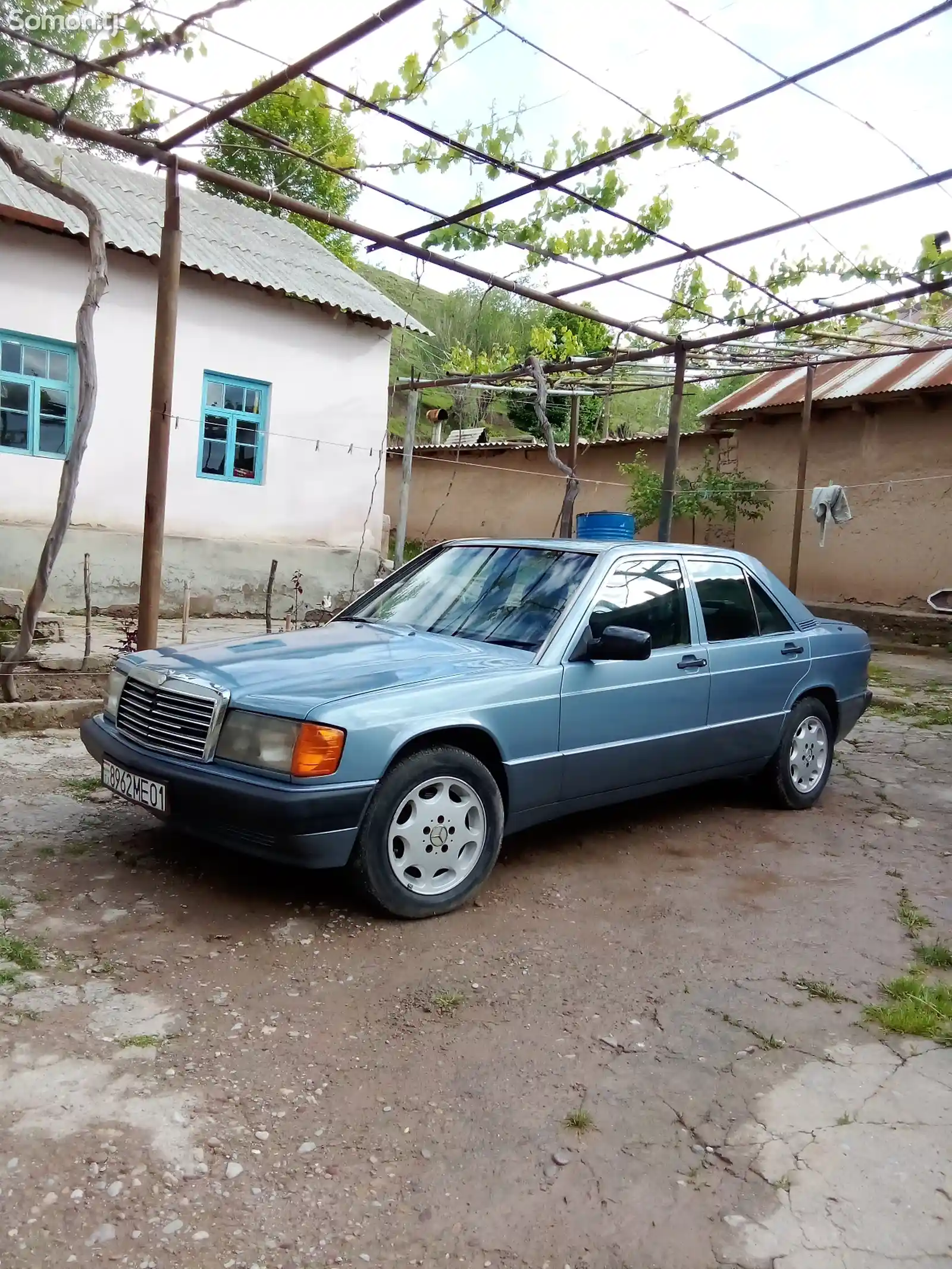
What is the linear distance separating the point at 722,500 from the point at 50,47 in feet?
38.4

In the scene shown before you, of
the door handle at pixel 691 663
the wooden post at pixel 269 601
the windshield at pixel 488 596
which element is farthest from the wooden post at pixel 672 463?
the windshield at pixel 488 596

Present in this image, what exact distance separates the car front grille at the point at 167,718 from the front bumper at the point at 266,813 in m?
0.11

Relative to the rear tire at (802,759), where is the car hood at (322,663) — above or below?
above

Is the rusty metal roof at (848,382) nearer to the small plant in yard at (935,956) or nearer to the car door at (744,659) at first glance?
the car door at (744,659)

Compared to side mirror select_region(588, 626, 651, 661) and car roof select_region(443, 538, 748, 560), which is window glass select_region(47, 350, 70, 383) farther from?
side mirror select_region(588, 626, 651, 661)

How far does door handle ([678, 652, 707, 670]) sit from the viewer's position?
4.68 meters

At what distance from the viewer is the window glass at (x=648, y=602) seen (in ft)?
14.7

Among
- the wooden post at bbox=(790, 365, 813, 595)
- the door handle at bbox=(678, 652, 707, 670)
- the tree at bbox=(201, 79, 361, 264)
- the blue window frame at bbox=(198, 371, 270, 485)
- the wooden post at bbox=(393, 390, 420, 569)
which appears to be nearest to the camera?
the door handle at bbox=(678, 652, 707, 670)

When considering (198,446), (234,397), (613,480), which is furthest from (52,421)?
(613,480)

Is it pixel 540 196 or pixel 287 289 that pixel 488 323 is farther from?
pixel 540 196

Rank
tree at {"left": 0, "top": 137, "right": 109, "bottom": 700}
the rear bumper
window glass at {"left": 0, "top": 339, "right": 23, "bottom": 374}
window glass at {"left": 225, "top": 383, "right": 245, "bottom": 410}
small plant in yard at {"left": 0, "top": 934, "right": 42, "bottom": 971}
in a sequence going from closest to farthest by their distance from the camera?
1. small plant in yard at {"left": 0, "top": 934, "right": 42, "bottom": 971}
2. the rear bumper
3. tree at {"left": 0, "top": 137, "right": 109, "bottom": 700}
4. window glass at {"left": 0, "top": 339, "right": 23, "bottom": 374}
5. window glass at {"left": 225, "top": 383, "right": 245, "bottom": 410}

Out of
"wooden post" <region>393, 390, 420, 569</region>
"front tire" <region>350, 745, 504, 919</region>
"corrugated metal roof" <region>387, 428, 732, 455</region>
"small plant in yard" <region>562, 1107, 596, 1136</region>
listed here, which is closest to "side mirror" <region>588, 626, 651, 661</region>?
"front tire" <region>350, 745, 504, 919</region>

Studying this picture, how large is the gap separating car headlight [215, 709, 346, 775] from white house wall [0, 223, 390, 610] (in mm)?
7408

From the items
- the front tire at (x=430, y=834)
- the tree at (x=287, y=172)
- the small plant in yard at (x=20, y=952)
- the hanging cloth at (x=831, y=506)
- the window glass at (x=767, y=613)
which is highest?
the tree at (x=287, y=172)
